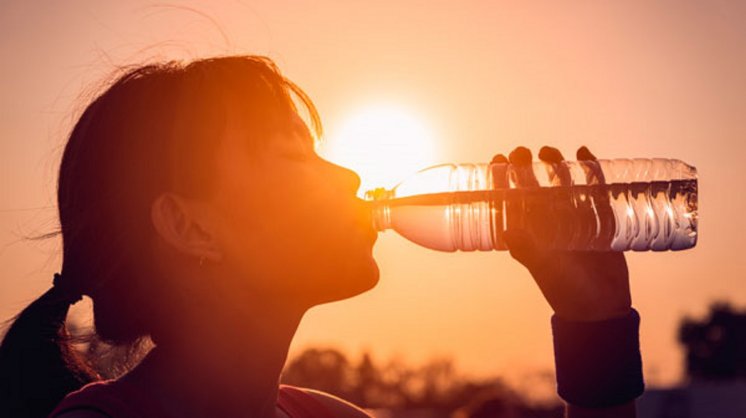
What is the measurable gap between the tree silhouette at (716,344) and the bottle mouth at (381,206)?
54.4 metres

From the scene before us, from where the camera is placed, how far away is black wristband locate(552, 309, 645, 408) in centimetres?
275

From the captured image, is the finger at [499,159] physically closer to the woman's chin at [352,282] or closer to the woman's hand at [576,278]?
the woman's hand at [576,278]

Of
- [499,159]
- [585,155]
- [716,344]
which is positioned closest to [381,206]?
[499,159]

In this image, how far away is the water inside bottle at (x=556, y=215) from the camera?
10.8 feet

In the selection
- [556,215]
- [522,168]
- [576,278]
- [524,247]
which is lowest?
[576,278]

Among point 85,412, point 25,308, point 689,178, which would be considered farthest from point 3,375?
point 689,178

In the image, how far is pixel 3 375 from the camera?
2.56 metres

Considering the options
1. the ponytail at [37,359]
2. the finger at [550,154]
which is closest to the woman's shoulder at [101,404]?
the ponytail at [37,359]

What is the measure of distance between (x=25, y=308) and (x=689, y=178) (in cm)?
236

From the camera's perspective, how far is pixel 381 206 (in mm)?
3258

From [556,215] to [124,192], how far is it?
5.00 feet

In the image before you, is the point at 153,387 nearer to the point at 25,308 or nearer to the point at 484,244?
the point at 25,308

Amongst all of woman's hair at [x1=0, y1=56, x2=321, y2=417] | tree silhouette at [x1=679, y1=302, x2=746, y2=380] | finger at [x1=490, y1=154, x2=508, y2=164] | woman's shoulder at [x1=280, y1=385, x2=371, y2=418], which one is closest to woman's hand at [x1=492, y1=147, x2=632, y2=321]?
finger at [x1=490, y1=154, x2=508, y2=164]

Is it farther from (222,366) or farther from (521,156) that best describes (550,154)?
(222,366)
